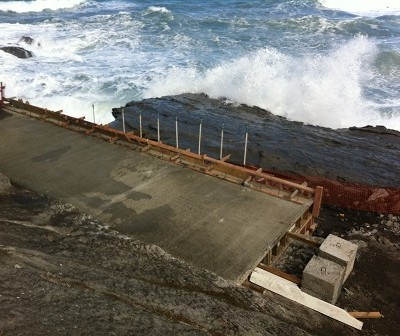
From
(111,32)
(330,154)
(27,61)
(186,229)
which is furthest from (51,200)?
(111,32)

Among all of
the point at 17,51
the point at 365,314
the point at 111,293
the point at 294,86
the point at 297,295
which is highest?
the point at 111,293

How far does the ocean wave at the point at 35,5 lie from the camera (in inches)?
1740

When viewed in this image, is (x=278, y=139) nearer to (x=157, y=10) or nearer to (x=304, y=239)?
(x=304, y=239)

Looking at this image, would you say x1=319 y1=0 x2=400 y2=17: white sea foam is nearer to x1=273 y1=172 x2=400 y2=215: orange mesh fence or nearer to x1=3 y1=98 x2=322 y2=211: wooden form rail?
x1=273 y1=172 x2=400 y2=215: orange mesh fence

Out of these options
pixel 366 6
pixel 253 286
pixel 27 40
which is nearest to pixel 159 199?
pixel 253 286

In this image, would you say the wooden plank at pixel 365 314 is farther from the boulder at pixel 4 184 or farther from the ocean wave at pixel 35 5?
the ocean wave at pixel 35 5

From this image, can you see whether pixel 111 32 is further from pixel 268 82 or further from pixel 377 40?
pixel 377 40

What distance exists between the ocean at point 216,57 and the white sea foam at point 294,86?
6 cm

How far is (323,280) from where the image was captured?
6.10 metres

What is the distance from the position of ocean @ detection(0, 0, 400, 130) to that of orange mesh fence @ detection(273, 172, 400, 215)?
23.8ft

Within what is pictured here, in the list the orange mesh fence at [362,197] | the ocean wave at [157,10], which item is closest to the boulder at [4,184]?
the orange mesh fence at [362,197]

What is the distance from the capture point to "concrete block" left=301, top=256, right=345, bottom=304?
612cm

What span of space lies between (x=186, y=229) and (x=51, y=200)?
9.40 feet

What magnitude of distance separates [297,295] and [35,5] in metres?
49.4
